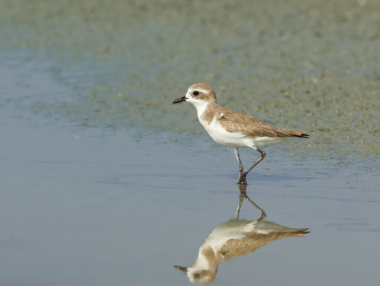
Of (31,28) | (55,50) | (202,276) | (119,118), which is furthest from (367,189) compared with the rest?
(31,28)

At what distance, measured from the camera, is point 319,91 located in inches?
575

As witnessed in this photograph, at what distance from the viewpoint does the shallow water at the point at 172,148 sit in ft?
21.1

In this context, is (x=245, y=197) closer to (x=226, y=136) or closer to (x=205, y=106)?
(x=226, y=136)

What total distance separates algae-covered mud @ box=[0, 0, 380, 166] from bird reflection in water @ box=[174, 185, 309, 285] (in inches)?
123

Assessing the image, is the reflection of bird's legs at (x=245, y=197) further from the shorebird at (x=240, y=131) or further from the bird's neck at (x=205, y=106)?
the bird's neck at (x=205, y=106)

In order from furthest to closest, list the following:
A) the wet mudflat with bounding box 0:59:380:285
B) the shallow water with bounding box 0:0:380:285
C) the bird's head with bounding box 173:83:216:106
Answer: the bird's head with bounding box 173:83:216:106 → the shallow water with bounding box 0:0:380:285 → the wet mudflat with bounding box 0:59:380:285

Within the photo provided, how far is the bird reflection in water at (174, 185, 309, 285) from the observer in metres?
6.13

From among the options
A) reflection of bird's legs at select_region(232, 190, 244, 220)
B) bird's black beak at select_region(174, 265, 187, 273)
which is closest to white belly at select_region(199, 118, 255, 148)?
reflection of bird's legs at select_region(232, 190, 244, 220)

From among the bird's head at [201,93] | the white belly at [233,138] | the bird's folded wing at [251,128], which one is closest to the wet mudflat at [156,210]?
the white belly at [233,138]

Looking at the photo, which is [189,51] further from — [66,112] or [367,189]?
[367,189]

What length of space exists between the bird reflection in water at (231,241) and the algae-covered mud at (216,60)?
10.3ft

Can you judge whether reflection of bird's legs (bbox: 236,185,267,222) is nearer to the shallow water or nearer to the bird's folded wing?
the shallow water

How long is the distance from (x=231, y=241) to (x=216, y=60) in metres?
11.1

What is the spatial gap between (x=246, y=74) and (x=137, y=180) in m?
7.71
